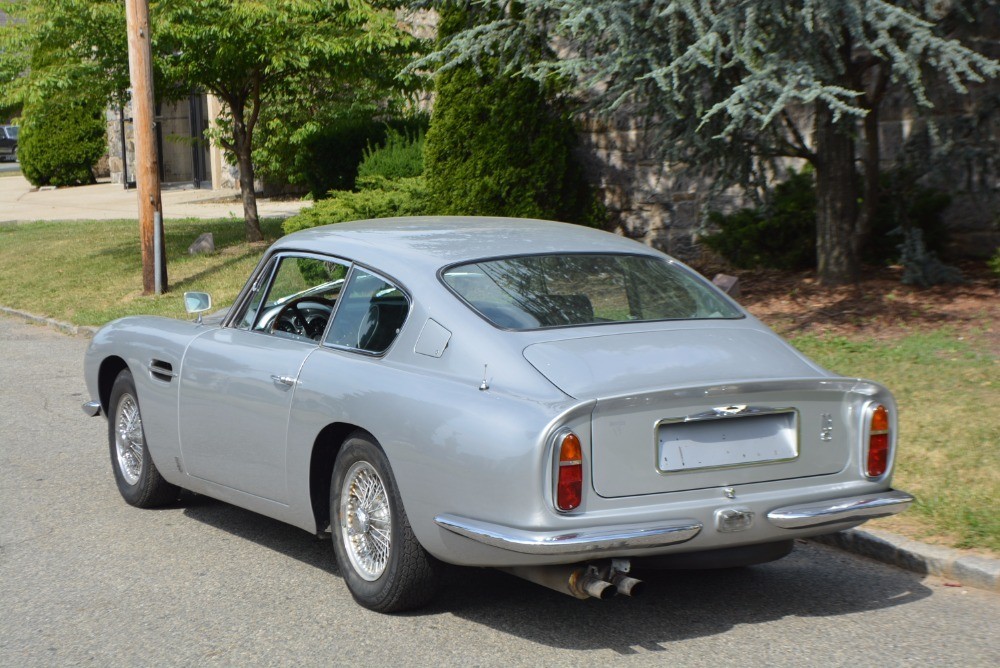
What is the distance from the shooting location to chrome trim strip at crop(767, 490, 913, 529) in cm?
466

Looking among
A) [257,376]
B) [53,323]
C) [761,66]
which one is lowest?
[53,323]

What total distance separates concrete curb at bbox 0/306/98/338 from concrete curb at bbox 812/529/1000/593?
1007 centimetres

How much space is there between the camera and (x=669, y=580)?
5535 mm

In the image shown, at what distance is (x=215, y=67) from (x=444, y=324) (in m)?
13.1

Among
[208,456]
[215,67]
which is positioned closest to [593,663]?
[208,456]

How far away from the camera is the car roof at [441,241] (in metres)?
5.45

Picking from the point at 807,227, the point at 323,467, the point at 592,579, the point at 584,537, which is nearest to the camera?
the point at 584,537

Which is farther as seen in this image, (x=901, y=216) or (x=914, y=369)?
(x=901, y=216)

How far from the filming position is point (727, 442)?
4.65 metres

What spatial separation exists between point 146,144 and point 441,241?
1071 cm

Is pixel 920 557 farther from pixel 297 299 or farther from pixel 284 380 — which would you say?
pixel 297 299

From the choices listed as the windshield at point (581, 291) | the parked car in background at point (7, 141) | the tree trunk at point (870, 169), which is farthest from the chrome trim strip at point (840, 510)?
the parked car in background at point (7, 141)

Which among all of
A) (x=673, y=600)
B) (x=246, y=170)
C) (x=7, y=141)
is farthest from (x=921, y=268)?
(x=7, y=141)

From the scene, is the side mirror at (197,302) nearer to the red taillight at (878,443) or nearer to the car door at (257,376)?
the car door at (257,376)
